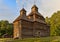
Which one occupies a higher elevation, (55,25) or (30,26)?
(55,25)

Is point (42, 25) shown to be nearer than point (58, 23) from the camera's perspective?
Yes

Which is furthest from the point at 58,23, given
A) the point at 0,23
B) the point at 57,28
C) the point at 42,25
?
the point at 0,23

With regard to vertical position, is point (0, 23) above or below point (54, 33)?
above

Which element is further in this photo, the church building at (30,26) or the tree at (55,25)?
the tree at (55,25)

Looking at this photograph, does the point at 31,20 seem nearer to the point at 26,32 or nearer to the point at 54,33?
the point at 26,32

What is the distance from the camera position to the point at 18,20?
52.3 meters

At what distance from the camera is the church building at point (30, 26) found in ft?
170

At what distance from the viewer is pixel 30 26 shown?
178 ft

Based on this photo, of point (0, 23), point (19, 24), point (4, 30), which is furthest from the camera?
point (0, 23)

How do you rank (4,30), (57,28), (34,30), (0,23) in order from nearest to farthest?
(34,30)
(57,28)
(4,30)
(0,23)

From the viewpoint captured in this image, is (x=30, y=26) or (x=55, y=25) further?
(x=55, y=25)

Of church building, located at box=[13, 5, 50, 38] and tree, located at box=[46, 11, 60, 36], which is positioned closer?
church building, located at box=[13, 5, 50, 38]

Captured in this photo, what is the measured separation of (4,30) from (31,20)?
39.2m

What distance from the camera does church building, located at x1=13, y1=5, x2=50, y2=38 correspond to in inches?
2037
